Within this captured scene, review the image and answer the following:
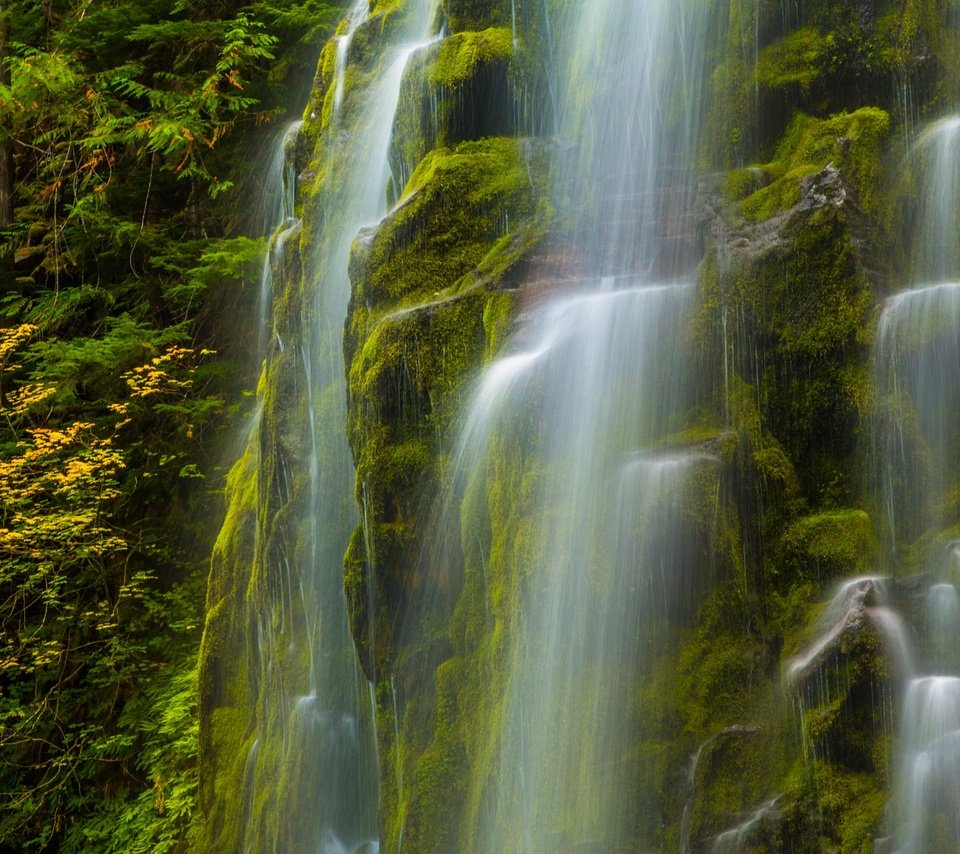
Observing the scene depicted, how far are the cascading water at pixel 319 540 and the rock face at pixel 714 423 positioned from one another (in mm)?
983

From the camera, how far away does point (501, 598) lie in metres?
4.80

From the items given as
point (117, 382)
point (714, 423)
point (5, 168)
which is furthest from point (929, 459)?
point (5, 168)

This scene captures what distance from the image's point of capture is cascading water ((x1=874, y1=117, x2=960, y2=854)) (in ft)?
12.5

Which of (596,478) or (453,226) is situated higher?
(453,226)

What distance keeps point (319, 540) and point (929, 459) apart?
4287 mm

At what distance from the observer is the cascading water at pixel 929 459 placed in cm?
381

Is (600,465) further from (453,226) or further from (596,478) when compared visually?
(453,226)

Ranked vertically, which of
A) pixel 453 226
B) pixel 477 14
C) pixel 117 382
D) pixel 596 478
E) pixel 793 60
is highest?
pixel 477 14

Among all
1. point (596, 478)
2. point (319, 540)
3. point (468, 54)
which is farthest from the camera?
point (319, 540)

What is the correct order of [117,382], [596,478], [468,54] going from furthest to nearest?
[117,382] < [468,54] < [596,478]

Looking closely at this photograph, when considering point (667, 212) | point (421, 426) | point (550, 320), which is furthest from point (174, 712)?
point (667, 212)

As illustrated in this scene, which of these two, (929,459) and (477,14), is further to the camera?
(477,14)

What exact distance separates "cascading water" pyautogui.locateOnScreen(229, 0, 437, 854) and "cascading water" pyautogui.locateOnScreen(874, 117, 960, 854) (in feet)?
11.9

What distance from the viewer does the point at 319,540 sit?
695 cm
